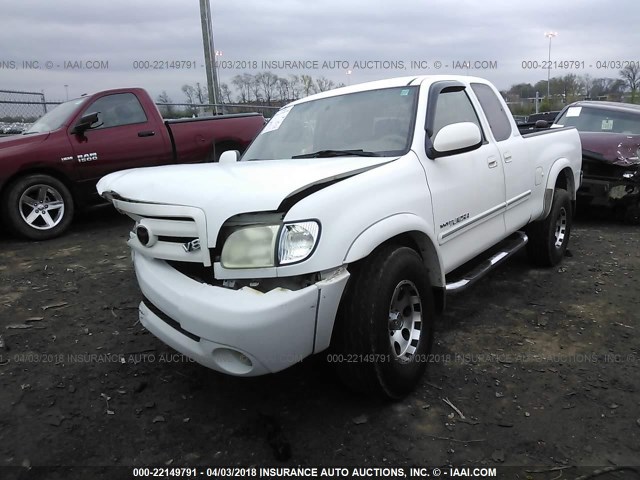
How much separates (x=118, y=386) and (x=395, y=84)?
108 inches

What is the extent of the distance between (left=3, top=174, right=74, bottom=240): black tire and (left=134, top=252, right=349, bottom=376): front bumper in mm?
4911

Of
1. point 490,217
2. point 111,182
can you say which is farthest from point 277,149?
point 490,217

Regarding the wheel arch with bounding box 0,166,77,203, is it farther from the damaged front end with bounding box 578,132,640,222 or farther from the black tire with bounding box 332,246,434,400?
the damaged front end with bounding box 578,132,640,222

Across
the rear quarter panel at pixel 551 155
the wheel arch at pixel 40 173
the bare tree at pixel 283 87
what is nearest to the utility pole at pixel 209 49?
the bare tree at pixel 283 87

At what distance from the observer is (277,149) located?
12.7ft

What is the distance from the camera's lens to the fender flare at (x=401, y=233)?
243 centimetres

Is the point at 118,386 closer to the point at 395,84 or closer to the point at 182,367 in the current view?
the point at 182,367

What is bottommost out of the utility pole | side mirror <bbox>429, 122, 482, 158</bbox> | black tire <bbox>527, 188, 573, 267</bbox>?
black tire <bbox>527, 188, 573, 267</bbox>

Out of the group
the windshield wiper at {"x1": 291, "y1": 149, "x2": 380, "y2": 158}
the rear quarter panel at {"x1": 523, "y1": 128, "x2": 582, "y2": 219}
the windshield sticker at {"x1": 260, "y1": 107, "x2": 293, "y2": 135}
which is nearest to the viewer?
the windshield wiper at {"x1": 291, "y1": 149, "x2": 380, "y2": 158}

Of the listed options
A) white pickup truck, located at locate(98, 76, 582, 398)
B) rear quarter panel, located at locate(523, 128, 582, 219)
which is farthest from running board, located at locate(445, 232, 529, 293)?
rear quarter panel, located at locate(523, 128, 582, 219)

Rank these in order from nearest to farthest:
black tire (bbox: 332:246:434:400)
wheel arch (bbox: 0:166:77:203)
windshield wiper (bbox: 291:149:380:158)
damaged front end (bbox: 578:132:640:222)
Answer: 1. black tire (bbox: 332:246:434:400)
2. windshield wiper (bbox: 291:149:380:158)
3. wheel arch (bbox: 0:166:77:203)
4. damaged front end (bbox: 578:132:640:222)

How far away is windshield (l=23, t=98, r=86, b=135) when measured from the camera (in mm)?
7002

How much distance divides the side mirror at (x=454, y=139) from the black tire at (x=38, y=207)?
214 inches

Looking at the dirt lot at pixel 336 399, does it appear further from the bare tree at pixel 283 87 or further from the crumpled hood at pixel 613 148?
the bare tree at pixel 283 87
